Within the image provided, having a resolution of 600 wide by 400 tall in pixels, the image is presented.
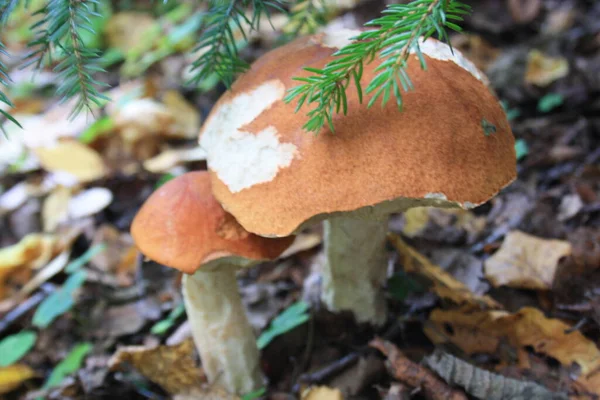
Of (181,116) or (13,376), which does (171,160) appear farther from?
(13,376)

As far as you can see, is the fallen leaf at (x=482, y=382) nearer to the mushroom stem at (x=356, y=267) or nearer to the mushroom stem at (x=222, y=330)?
the mushroom stem at (x=356, y=267)

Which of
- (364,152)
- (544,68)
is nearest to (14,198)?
(364,152)

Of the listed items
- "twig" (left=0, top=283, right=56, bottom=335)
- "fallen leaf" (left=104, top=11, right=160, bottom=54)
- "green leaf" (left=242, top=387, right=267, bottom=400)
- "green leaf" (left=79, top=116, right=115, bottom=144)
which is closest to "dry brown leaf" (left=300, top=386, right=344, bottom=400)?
"green leaf" (left=242, top=387, right=267, bottom=400)

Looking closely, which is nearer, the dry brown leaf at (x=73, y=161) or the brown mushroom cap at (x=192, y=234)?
the brown mushroom cap at (x=192, y=234)

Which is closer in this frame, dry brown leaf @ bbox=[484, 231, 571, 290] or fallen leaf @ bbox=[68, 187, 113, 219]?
dry brown leaf @ bbox=[484, 231, 571, 290]

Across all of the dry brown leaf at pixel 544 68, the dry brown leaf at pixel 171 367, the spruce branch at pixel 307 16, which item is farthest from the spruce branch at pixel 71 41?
the dry brown leaf at pixel 544 68

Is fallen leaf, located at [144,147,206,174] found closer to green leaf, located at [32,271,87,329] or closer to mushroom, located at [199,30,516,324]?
green leaf, located at [32,271,87,329]
